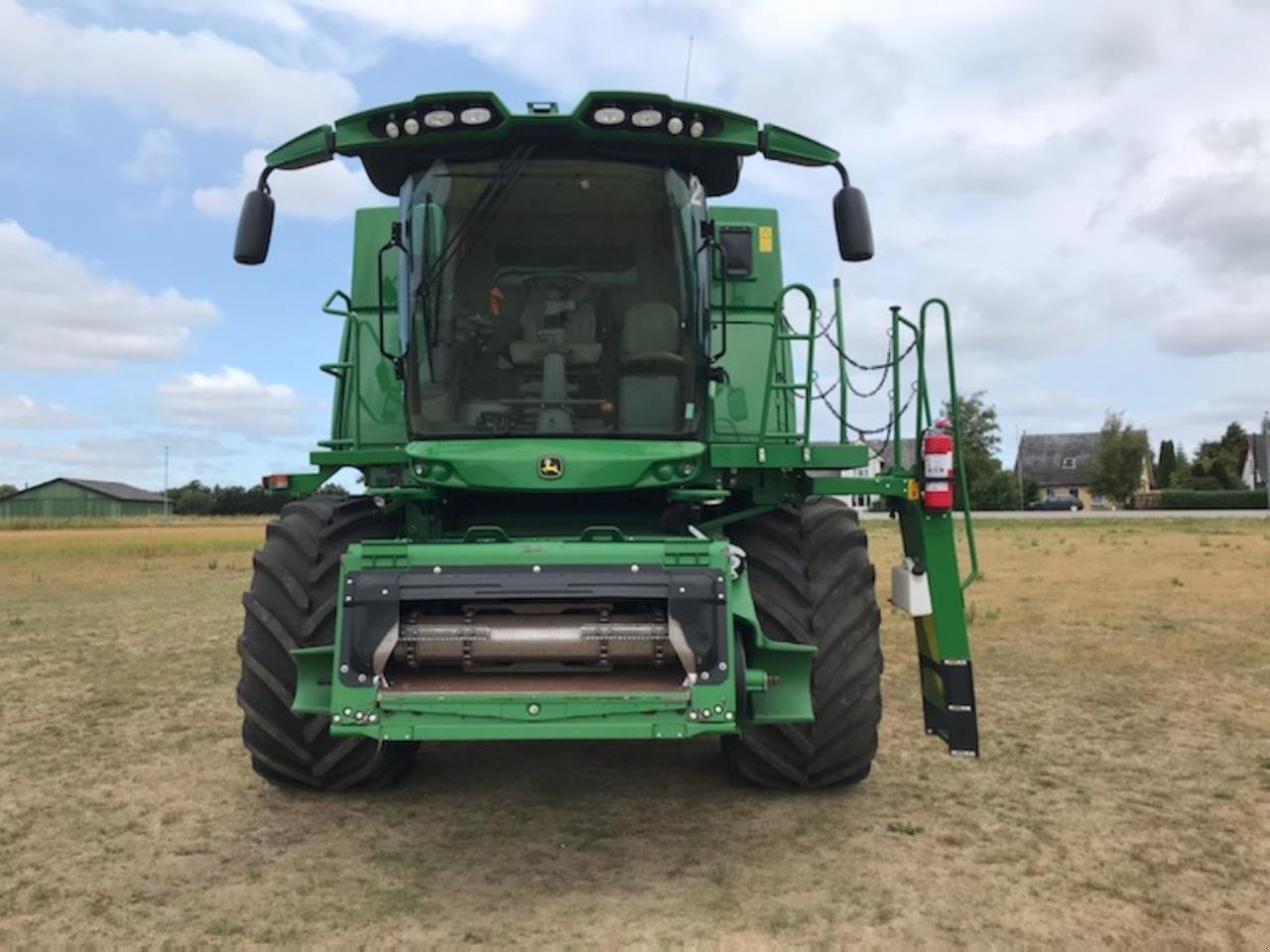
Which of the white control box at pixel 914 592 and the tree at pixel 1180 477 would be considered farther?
the tree at pixel 1180 477

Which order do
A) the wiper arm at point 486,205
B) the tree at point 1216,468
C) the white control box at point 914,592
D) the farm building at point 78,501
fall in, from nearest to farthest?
the wiper arm at point 486,205
the white control box at point 914,592
the tree at point 1216,468
the farm building at point 78,501

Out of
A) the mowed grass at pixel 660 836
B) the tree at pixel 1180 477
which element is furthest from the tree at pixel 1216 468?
the mowed grass at pixel 660 836

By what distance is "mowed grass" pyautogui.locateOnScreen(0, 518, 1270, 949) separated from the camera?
399 centimetres

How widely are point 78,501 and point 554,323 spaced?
91.2 metres

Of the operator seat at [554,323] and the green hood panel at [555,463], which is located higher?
the operator seat at [554,323]

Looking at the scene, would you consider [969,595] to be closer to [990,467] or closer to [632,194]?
[632,194]

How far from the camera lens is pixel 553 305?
5.25 metres

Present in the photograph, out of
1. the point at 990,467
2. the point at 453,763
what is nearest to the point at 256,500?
Answer: the point at 990,467

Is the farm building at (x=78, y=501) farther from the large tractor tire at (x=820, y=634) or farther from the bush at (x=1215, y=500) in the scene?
the large tractor tire at (x=820, y=634)

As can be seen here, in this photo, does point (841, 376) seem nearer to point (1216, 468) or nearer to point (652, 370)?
point (652, 370)

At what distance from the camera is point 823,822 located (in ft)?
16.8

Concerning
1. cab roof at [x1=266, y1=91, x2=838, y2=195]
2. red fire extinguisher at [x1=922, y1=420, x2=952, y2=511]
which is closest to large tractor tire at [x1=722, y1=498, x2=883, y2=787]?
red fire extinguisher at [x1=922, y1=420, x2=952, y2=511]

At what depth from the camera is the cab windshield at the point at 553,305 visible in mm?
5117

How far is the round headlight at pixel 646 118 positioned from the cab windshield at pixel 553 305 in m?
0.26
